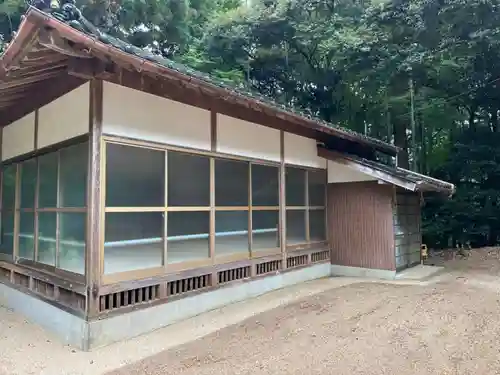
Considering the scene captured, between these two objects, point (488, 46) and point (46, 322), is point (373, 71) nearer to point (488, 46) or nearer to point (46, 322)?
point (488, 46)

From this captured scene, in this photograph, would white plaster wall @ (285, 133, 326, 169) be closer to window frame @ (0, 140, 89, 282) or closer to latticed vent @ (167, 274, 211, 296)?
latticed vent @ (167, 274, 211, 296)

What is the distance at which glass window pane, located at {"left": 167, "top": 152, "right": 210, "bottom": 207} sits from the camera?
5156 mm

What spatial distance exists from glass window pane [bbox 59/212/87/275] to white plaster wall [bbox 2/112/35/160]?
173cm

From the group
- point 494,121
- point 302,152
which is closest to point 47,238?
point 302,152

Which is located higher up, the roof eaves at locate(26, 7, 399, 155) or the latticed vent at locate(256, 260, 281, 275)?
the roof eaves at locate(26, 7, 399, 155)

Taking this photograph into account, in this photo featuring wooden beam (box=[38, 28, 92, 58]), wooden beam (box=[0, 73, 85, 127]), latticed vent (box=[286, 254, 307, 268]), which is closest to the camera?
wooden beam (box=[38, 28, 92, 58])

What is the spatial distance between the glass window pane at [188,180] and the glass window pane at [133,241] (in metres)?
0.39

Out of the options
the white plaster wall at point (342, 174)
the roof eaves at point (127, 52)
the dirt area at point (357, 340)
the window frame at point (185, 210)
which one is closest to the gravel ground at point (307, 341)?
the dirt area at point (357, 340)

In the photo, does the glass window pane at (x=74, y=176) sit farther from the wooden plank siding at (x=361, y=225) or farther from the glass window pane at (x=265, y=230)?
the wooden plank siding at (x=361, y=225)

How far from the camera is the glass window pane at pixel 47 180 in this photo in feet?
17.4

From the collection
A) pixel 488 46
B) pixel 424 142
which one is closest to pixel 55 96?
pixel 488 46

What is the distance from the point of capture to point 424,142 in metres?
14.4

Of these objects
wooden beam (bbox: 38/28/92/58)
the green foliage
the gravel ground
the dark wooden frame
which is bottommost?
the gravel ground

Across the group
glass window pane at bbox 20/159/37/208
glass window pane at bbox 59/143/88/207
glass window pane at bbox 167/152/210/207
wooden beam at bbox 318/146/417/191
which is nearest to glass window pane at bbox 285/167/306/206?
wooden beam at bbox 318/146/417/191
